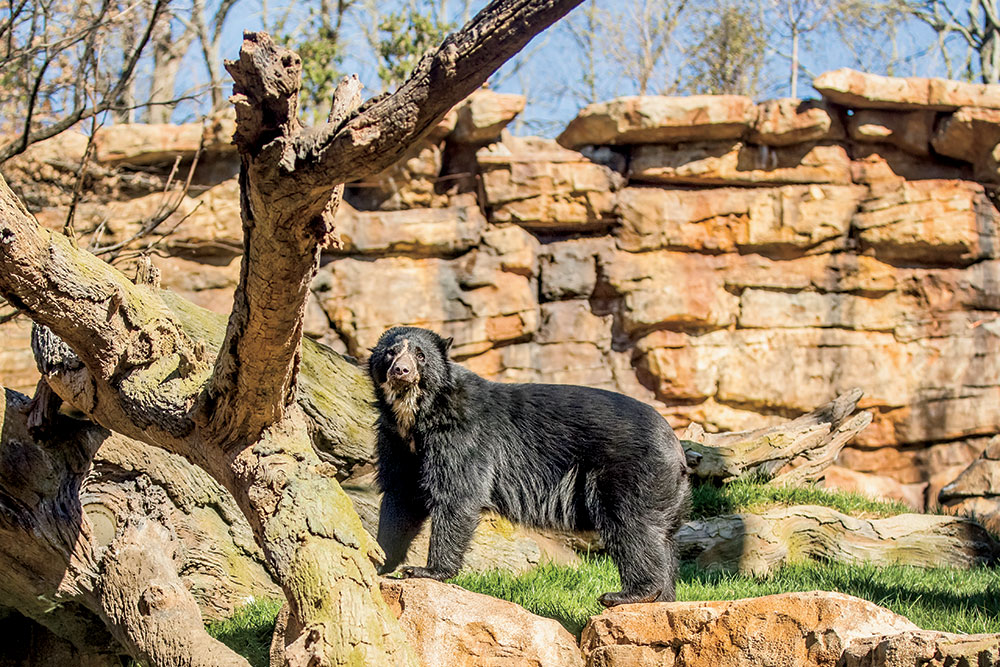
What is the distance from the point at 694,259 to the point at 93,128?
893 centimetres

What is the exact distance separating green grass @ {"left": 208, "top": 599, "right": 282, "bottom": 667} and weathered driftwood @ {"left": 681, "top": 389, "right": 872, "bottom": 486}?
153 inches

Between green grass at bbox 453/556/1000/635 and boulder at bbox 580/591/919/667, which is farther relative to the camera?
green grass at bbox 453/556/1000/635

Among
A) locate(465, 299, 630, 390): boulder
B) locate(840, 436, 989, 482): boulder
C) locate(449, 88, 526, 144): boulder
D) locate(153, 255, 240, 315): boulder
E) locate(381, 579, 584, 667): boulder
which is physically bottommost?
locate(840, 436, 989, 482): boulder

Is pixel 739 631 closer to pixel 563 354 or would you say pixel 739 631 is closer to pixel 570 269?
pixel 563 354

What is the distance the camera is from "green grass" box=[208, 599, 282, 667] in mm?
4895

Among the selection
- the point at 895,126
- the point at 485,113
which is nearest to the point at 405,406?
the point at 485,113

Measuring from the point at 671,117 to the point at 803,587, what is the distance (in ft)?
25.9

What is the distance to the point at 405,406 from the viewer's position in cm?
556

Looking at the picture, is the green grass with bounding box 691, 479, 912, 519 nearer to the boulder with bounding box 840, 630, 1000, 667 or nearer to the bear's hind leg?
the bear's hind leg

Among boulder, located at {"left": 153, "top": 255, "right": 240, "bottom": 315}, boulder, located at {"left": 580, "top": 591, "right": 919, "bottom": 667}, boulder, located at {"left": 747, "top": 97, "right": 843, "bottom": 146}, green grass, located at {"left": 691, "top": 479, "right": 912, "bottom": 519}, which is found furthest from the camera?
boulder, located at {"left": 747, "top": 97, "right": 843, "bottom": 146}

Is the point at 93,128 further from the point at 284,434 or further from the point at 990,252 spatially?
the point at 990,252

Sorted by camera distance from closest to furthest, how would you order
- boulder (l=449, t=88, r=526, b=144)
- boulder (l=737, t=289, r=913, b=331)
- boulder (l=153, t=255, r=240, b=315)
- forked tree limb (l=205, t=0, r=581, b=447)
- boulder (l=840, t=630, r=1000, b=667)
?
forked tree limb (l=205, t=0, r=581, b=447), boulder (l=840, t=630, r=1000, b=667), boulder (l=153, t=255, r=240, b=315), boulder (l=449, t=88, r=526, b=144), boulder (l=737, t=289, r=913, b=331)

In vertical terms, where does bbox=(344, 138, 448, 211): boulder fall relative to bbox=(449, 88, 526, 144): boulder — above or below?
below

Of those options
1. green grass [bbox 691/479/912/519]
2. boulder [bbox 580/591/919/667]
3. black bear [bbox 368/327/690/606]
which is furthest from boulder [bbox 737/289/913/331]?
boulder [bbox 580/591/919/667]
